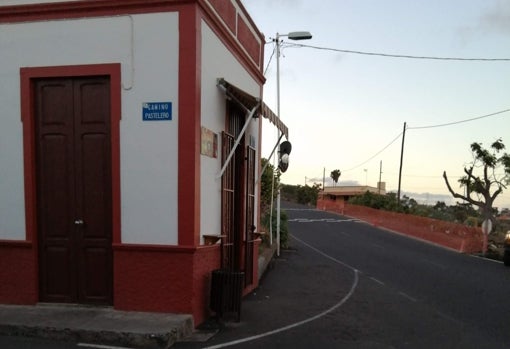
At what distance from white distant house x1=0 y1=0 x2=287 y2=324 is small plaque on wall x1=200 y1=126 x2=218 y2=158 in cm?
5

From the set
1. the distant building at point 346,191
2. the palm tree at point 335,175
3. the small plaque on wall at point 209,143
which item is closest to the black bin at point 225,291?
the small plaque on wall at point 209,143

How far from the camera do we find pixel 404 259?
1861cm

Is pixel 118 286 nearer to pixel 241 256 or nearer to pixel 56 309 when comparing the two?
pixel 56 309

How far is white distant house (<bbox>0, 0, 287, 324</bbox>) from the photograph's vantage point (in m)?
7.26

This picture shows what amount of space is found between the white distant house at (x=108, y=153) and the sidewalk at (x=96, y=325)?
24cm

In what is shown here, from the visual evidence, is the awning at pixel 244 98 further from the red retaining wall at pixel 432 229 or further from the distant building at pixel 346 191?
the distant building at pixel 346 191

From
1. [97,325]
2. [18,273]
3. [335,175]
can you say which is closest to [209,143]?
[97,325]

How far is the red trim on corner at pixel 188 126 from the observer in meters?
7.20

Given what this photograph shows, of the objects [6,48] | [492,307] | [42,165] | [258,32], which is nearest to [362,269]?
[492,307]

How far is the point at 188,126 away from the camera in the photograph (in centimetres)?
723

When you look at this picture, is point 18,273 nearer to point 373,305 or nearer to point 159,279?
point 159,279

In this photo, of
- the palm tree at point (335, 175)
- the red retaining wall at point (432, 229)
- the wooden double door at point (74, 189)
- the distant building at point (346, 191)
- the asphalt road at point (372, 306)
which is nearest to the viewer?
the asphalt road at point (372, 306)

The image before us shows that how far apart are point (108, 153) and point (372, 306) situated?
18.9 ft

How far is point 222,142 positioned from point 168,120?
169 cm
